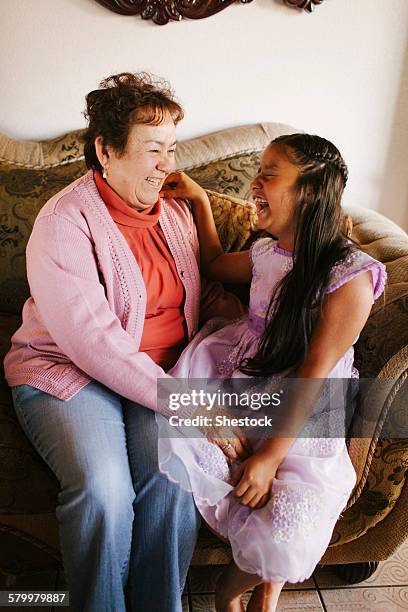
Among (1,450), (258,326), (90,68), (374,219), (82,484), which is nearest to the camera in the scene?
(82,484)

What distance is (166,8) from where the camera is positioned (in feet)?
6.59

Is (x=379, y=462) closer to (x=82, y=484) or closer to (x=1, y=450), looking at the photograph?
(x=82, y=484)

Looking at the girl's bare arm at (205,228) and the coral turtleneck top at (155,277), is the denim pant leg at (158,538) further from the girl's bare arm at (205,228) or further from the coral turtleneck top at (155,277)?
the girl's bare arm at (205,228)

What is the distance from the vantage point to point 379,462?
140cm

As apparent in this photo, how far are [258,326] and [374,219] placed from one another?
0.63 meters

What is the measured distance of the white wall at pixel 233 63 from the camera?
79.9 inches

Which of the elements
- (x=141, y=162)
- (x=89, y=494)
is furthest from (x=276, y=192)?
(x=89, y=494)

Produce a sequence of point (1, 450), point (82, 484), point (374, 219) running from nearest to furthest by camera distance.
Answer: point (82, 484) < point (1, 450) < point (374, 219)

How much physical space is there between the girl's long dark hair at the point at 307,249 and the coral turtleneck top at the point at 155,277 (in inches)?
9.5

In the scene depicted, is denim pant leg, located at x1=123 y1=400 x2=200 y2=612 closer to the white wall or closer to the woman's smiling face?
the woman's smiling face

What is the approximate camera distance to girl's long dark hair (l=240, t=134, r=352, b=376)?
137cm

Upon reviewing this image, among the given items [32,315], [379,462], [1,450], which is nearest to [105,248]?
[32,315]

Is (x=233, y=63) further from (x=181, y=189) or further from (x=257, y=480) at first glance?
(x=257, y=480)

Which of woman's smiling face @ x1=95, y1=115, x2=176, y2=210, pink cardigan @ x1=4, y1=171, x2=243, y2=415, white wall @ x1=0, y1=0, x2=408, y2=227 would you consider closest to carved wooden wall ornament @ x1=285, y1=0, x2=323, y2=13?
white wall @ x1=0, y1=0, x2=408, y2=227
